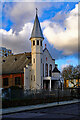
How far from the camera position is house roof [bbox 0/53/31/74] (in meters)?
51.8

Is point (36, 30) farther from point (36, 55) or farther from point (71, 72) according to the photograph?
point (71, 72)

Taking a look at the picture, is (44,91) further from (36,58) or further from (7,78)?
(7,78)

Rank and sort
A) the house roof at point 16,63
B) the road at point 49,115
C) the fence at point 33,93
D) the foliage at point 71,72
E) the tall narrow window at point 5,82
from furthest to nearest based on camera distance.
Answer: the foliage at point 71,72
the tall narrow window at point 5,82
the house roof at point 16,63
the fence at point 33,93
the road at point 49,115

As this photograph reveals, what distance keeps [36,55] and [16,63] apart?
7.54 m

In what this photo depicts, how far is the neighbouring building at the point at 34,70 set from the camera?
162 ft

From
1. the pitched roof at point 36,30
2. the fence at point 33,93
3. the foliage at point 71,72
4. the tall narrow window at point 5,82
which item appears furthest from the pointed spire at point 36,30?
the fence at point 33,93

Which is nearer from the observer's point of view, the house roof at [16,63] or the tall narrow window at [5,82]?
the house roof at [16,63]

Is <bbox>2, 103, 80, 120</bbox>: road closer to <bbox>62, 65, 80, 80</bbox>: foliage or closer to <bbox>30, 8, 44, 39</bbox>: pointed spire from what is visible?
<bbox>30, 8, 44, 39</bbox>: pointed spire

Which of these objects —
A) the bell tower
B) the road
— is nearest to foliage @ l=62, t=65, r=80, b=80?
the bell tower

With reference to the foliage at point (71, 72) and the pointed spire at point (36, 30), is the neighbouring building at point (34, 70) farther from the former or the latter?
the foliage at point (71, 72)

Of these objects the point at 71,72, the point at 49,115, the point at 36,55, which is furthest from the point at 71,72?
the point at 49,115

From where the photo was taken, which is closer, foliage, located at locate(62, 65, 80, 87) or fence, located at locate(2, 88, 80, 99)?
fence, located at locate(2, 88, 80, 99)

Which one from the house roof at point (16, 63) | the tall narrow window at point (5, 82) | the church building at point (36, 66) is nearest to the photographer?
the church building at point (36, 66)

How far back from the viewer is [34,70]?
5006cm
